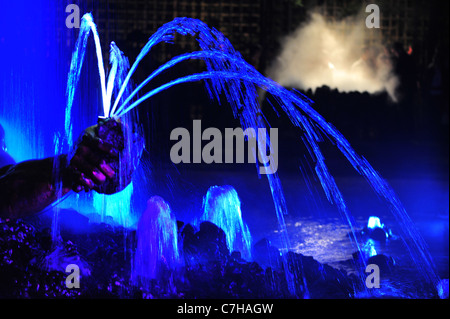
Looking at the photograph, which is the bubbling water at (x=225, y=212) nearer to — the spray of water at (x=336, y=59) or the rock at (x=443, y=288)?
the rock at (x=443, y=288)

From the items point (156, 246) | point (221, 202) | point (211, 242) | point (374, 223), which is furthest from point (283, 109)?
point (156, 246)

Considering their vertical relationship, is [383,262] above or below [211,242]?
below

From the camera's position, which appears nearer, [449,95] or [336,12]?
[449,95]

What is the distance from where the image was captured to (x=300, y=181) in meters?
9.10

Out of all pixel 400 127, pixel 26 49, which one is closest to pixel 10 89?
pixel 26 49

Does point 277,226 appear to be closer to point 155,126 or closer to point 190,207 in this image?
point 190,207

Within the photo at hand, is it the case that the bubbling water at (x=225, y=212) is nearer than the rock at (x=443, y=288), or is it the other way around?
the rock at (x=443, y=288)

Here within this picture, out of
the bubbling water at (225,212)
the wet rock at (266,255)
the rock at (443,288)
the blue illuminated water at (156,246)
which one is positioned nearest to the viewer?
the blue illuminated water at (156,246)

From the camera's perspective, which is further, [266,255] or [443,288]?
[266,255]

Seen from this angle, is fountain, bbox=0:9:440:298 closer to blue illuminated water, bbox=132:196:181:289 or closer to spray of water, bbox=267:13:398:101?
blue illuminated water, bbox=132:196:181:289

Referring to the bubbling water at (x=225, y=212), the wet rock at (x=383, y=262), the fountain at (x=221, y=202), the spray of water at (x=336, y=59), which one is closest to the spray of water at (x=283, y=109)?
the fountain at (x=221, y=202)

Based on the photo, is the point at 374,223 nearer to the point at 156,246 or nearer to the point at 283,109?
the point at 156,246

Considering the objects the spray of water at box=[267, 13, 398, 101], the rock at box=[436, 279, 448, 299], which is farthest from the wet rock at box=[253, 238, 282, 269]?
the spray of water at box=[267, 13, 398, 101]
